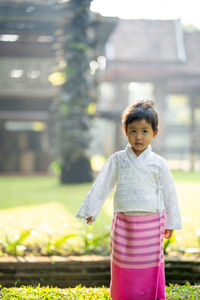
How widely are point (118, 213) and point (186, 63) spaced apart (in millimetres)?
14708

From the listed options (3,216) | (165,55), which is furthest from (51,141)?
(3,216)

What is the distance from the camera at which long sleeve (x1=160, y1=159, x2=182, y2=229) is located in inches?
105

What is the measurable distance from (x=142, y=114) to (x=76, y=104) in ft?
24.5

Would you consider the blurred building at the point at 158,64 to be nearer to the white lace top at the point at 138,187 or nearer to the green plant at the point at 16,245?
the green plant at the point at 16,245

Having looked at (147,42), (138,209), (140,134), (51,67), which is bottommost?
(138,209)

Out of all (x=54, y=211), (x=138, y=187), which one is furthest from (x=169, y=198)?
(x=54, y=211)

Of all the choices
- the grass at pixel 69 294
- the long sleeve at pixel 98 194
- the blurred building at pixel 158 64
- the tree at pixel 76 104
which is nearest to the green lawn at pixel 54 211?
the tree at pixel 76 104

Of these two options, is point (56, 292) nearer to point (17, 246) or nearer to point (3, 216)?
point (17, 246)

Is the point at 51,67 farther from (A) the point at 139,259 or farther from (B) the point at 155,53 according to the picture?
(A) the point at 139,259

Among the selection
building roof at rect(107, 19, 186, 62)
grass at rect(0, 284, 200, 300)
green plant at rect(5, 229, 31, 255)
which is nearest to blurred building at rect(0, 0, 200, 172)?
building roof at rect(107, 19, 186, 62)

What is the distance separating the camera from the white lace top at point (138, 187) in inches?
103

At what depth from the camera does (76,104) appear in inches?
393

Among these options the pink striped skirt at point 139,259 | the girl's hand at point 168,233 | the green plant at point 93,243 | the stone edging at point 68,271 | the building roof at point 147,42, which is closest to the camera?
the pink striped skirt at point 139,259

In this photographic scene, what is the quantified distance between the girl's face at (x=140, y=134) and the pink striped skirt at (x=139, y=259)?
1.44ft
